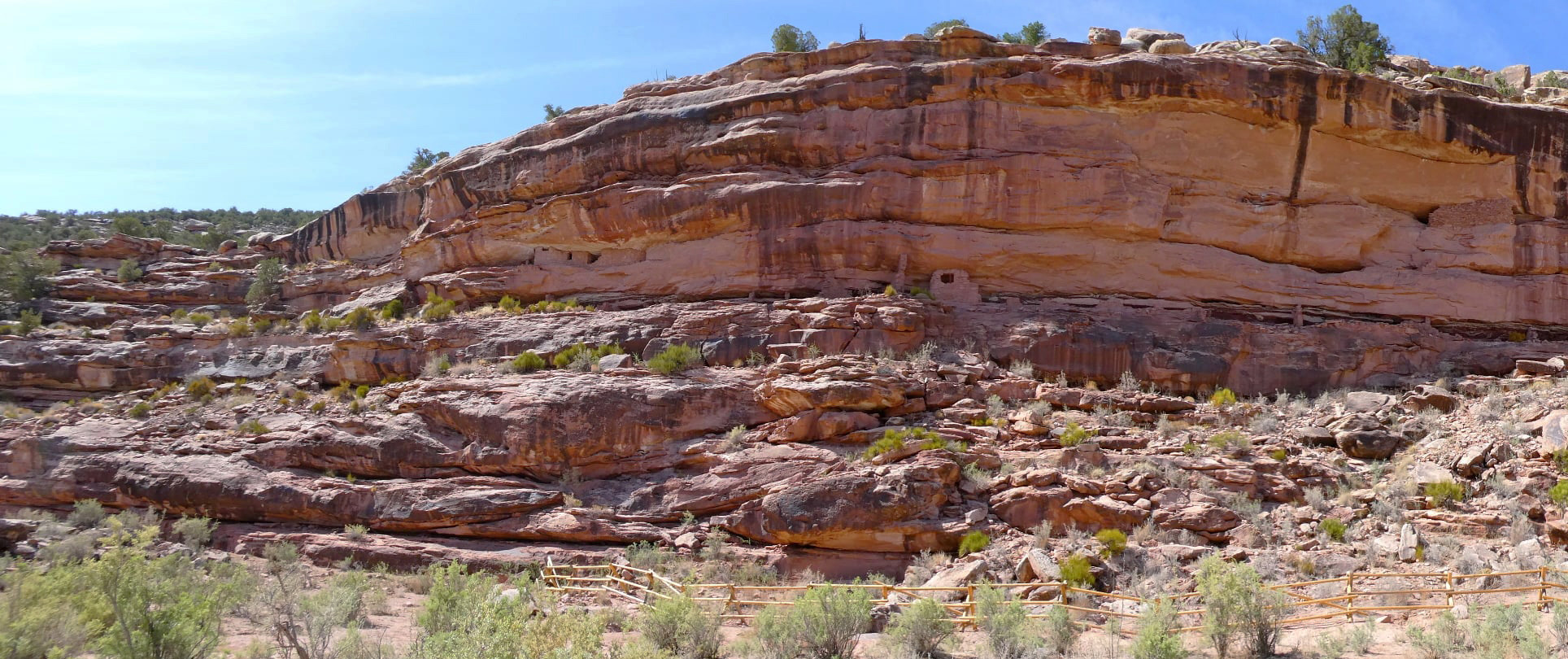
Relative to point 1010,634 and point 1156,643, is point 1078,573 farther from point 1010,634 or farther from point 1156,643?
point 1156,643

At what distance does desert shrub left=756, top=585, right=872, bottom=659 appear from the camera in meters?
11.3

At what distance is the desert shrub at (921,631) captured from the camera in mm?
11203

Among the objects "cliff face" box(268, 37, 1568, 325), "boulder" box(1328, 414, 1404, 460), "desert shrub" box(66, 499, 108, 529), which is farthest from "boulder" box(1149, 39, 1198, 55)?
"desert shrub" box(66, 499, 108, 529)

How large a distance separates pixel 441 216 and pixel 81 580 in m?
20.0

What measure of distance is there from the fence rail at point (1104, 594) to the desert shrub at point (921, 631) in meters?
0.71

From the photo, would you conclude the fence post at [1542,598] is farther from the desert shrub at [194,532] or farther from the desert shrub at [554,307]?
the desert shrub at [194,532]

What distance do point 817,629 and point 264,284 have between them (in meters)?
26.9

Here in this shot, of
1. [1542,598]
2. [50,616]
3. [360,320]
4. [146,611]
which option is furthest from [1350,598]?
[360,320]

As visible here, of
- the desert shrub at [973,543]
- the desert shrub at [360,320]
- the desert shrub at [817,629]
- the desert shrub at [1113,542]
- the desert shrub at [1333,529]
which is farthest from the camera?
the desert shrub at [360,320]

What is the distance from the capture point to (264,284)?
3058 cm

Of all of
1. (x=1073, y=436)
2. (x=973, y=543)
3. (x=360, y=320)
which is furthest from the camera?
(x=360, y=320)

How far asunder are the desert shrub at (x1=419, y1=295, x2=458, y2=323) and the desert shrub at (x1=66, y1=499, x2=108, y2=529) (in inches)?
345

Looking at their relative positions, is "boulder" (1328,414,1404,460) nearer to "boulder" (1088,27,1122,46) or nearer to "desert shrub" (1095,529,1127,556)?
"desert shrub" (1095,529,1127,556)

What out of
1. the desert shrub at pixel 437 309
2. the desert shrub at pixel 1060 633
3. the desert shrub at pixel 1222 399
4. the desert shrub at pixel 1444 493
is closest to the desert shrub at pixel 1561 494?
the desert shrub at pixel 1444 493
